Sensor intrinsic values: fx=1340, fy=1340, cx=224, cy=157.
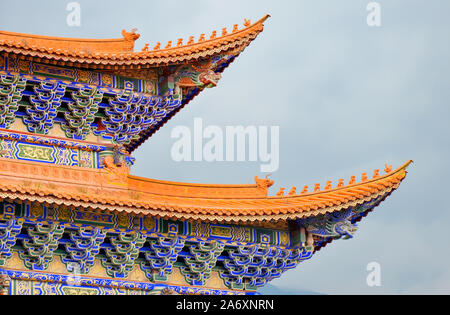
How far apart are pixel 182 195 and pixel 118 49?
13.3 feet

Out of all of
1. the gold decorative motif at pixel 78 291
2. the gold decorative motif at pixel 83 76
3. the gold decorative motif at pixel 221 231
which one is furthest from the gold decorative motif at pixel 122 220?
the gold decorative motif at pixel 83 76

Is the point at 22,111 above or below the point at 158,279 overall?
above

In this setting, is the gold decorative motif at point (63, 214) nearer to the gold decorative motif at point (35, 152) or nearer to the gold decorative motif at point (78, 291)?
the gold decorative motif at point (78, 291)

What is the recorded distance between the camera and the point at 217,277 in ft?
98.8

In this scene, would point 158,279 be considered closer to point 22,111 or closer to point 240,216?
point 240,216

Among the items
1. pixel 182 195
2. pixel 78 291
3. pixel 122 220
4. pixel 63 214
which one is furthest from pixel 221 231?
pixel 63 214

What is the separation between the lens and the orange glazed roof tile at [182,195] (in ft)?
91.4

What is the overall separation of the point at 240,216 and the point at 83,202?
3651 mm

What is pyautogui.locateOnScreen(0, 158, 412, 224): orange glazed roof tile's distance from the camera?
91.4 feet

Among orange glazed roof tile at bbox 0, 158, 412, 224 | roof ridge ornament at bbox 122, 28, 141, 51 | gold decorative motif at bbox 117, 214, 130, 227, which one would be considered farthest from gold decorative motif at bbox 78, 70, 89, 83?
gold decorative motif at bbox 117, 214, 130, 227

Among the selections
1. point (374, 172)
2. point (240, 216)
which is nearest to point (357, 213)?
point (374, 172)

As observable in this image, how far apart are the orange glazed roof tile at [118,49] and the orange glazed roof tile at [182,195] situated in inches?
97.5

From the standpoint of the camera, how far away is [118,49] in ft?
105
